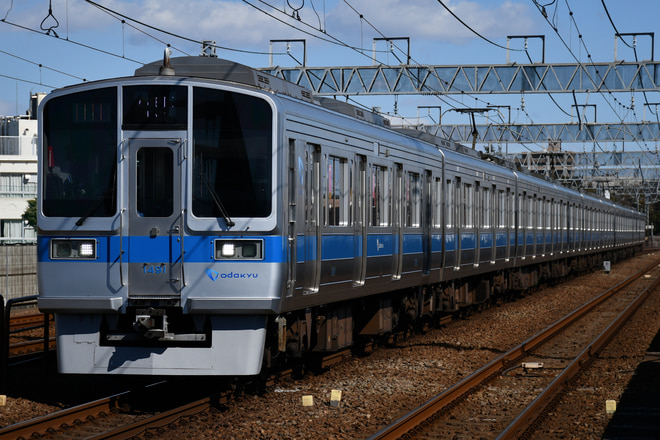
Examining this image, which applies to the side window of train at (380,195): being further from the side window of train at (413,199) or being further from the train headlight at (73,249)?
the train headlight at (73,249)

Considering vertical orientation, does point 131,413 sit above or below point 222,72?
below

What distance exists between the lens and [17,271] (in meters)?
23.5

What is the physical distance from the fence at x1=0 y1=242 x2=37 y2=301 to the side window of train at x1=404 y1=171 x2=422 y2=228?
12.3 meters

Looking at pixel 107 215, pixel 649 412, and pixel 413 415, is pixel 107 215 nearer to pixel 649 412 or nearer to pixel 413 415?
pixel 413 415

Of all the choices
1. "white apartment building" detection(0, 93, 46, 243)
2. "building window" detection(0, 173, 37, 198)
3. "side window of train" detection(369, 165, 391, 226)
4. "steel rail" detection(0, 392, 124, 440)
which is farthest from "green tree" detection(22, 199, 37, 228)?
"steel rail" detection(0, 392, 124, 440)

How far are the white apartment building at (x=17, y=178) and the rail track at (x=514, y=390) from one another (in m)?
22.9

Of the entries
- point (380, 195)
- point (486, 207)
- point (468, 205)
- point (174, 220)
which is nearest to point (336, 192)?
point (380, 195)

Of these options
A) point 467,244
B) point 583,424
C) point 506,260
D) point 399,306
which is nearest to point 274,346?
point 583,424

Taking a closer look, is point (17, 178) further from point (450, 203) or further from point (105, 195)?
point (105, 195)

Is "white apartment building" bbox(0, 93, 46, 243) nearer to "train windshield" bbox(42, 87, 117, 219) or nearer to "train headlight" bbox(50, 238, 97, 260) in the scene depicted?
"train windshield" bbox(42, 87, 117, 219)

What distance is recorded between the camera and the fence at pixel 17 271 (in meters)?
22.9

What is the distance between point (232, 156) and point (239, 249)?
0.85 meters

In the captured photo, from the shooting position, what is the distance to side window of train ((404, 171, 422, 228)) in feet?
44.2

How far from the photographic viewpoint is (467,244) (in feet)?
57.8
